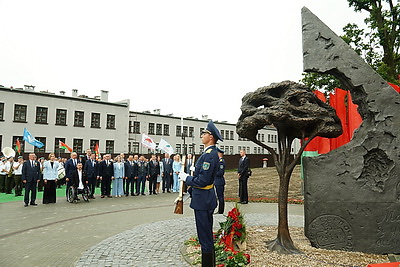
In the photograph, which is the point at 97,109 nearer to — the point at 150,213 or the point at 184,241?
the point at 150,213

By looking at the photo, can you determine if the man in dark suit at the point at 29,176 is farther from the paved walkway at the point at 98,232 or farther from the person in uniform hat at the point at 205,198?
the person in uniform hat at the point at 205,198

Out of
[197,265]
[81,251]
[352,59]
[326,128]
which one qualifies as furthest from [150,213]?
[352,59]

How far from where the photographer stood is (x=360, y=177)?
20.6ft

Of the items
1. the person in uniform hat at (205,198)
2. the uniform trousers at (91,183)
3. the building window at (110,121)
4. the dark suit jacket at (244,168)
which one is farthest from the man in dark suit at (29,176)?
the building window at (110,121)

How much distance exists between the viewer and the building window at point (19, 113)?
34125 millimetres

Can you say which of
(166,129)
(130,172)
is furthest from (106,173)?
(166,129)

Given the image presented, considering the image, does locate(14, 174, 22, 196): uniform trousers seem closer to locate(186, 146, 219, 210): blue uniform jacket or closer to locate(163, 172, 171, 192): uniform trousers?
locate(163, 172, 171, 192): uniform trousers

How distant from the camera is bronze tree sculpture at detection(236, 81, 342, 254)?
20.3 ft

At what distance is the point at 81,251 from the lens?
248 inches

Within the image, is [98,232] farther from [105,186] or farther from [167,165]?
[167,165]

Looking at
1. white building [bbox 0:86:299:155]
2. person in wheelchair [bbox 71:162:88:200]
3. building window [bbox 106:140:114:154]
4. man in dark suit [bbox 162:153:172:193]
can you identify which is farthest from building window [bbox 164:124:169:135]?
person in wheelchair [bbox 71:162:88:200]

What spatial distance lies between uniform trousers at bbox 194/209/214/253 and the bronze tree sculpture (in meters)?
1.83

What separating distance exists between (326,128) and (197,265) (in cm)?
346

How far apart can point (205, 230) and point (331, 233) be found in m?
2.84
